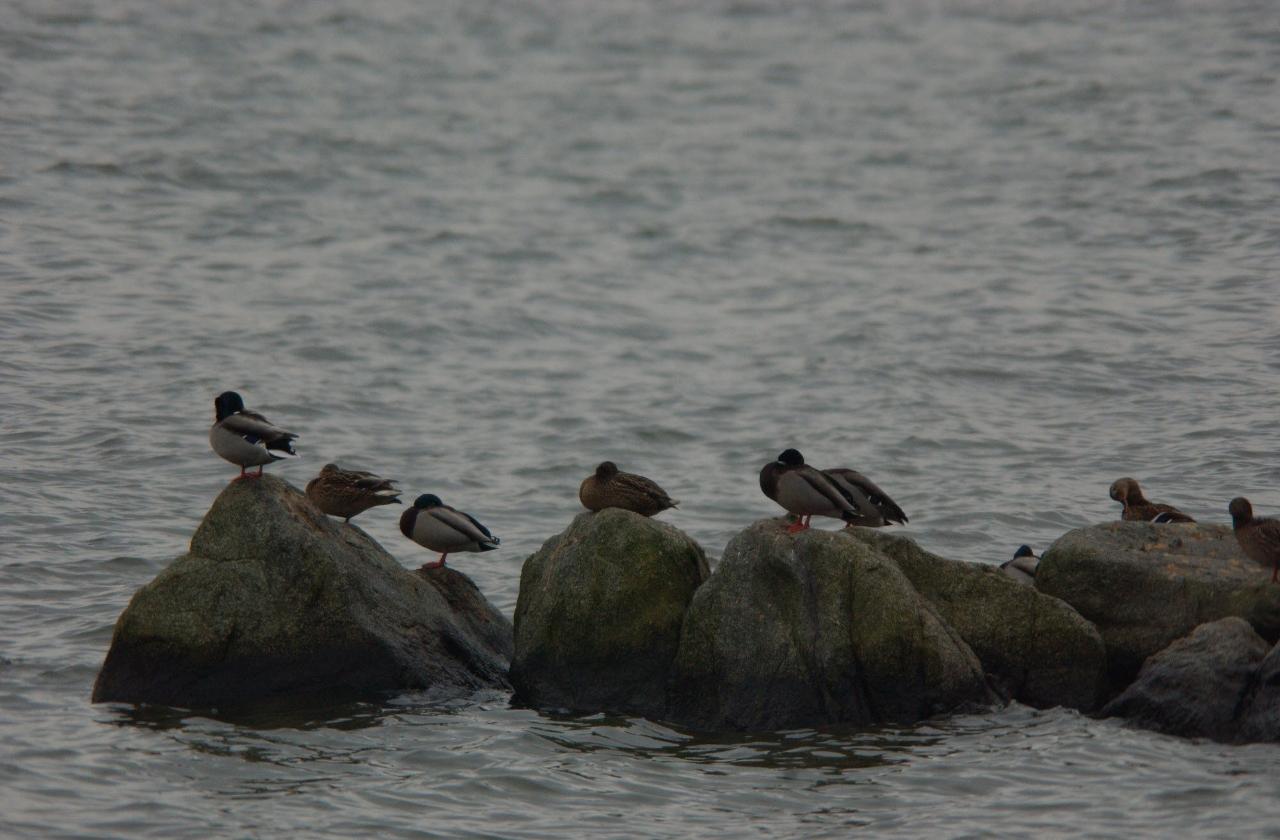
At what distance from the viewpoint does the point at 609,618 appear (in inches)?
481

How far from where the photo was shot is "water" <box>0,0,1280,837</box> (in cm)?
1118

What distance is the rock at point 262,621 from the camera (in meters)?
11.9

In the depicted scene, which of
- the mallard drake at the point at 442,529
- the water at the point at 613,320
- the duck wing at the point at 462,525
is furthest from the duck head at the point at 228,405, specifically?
the water at the point at 613,320

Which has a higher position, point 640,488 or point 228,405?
point 228,405

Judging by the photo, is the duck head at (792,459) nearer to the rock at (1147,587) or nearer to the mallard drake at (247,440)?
the rock at (1147,587)

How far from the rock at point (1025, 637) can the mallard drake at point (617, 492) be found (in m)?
2.36

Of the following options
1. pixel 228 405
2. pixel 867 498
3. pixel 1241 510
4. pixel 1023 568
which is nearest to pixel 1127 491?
pixel 1023 568

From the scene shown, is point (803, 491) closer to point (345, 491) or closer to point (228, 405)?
point (345, 491)

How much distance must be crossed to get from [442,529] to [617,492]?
4.74 ft

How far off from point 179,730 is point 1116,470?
12148 millimetres

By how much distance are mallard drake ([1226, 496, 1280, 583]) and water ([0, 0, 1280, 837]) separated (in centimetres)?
180

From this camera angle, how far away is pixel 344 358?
83.1ft

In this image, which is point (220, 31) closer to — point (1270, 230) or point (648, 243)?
point (648, 243)

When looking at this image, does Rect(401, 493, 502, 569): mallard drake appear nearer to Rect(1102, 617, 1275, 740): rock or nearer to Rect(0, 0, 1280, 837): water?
Rect(0, 0, 1280, 837): water
